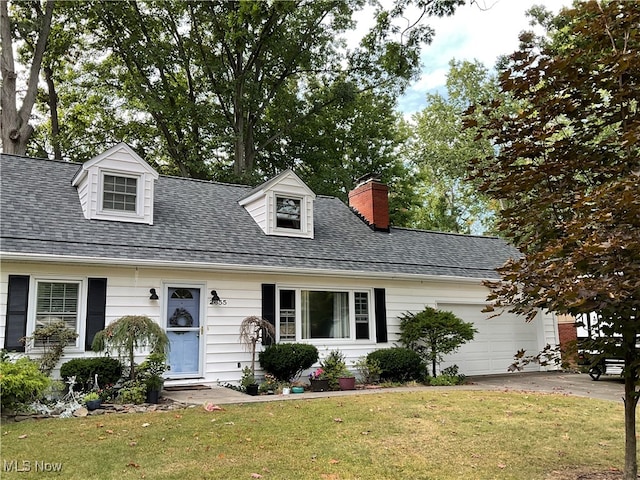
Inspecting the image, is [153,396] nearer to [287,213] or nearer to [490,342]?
[287,213]

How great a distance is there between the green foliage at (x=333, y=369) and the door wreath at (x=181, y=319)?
318 cm

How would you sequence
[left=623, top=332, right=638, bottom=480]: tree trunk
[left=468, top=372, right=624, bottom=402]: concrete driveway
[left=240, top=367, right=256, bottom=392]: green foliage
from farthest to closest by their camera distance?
[left=468, top=372, right=624, bottom=402]: concrete driveway → [left=240, top=367, right=256, bottom=392]: green foliage → [left=623, top=332, right=638, bottom=480]: tree trunk

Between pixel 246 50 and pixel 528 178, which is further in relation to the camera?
pixel 246 50

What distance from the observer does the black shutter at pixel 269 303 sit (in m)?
11.9

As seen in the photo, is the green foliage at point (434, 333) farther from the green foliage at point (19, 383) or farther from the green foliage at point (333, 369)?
the green foliage at point (19, 383)

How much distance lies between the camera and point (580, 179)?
5402mm

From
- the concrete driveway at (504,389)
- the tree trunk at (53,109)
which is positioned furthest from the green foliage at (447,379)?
the tree trunk at (53,109)

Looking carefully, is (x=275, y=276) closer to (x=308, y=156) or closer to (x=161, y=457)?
(x=161, y=457)

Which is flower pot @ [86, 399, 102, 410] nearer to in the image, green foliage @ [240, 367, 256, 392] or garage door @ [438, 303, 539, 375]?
green foliage @ [240, 367, 256, 392]

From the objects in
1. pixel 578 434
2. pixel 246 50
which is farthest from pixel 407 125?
pixel 578 434

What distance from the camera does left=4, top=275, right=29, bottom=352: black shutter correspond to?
30.5ft

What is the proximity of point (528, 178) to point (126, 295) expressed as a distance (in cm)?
824

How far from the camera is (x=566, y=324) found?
17609 mm

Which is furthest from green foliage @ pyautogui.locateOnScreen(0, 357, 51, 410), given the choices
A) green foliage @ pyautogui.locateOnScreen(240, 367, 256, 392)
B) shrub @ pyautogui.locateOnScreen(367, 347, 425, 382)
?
shrub @ pyautogui.locateOnScreen(367, 347, 425, 382)
